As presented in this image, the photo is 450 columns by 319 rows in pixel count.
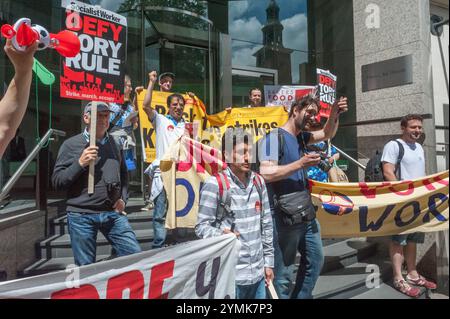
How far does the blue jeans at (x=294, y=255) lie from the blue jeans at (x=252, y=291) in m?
0.38

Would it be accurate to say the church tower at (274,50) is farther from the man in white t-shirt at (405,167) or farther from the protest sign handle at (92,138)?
the protest sign handle at (92,138)

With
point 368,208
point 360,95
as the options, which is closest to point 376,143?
point 360,95

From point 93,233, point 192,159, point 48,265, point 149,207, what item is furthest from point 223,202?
point 149,207

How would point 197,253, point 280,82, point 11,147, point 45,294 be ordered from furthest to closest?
1. point 280,82
2. point 11,147
3. point 197,253
4. point 45,294

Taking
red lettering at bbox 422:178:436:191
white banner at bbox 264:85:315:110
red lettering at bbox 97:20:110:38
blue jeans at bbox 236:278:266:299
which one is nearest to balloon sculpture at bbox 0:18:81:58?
blue jeans at bbox 236:278:266:299

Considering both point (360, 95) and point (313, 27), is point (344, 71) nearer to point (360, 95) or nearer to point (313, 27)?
point (313, 27)

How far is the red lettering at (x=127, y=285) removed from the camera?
7.32 feet

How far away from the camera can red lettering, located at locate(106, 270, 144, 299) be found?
2232mm

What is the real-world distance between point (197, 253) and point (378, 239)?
3800 mm

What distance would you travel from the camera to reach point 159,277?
7.94 ft

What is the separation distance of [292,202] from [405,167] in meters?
1.94

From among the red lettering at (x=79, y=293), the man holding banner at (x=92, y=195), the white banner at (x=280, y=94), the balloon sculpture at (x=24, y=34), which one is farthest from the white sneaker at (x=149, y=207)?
the balloon sculpture at (x=24, y=34)

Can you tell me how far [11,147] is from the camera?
4.98 metres

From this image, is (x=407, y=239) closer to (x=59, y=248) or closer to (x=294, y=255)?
(x=294, y=255)
